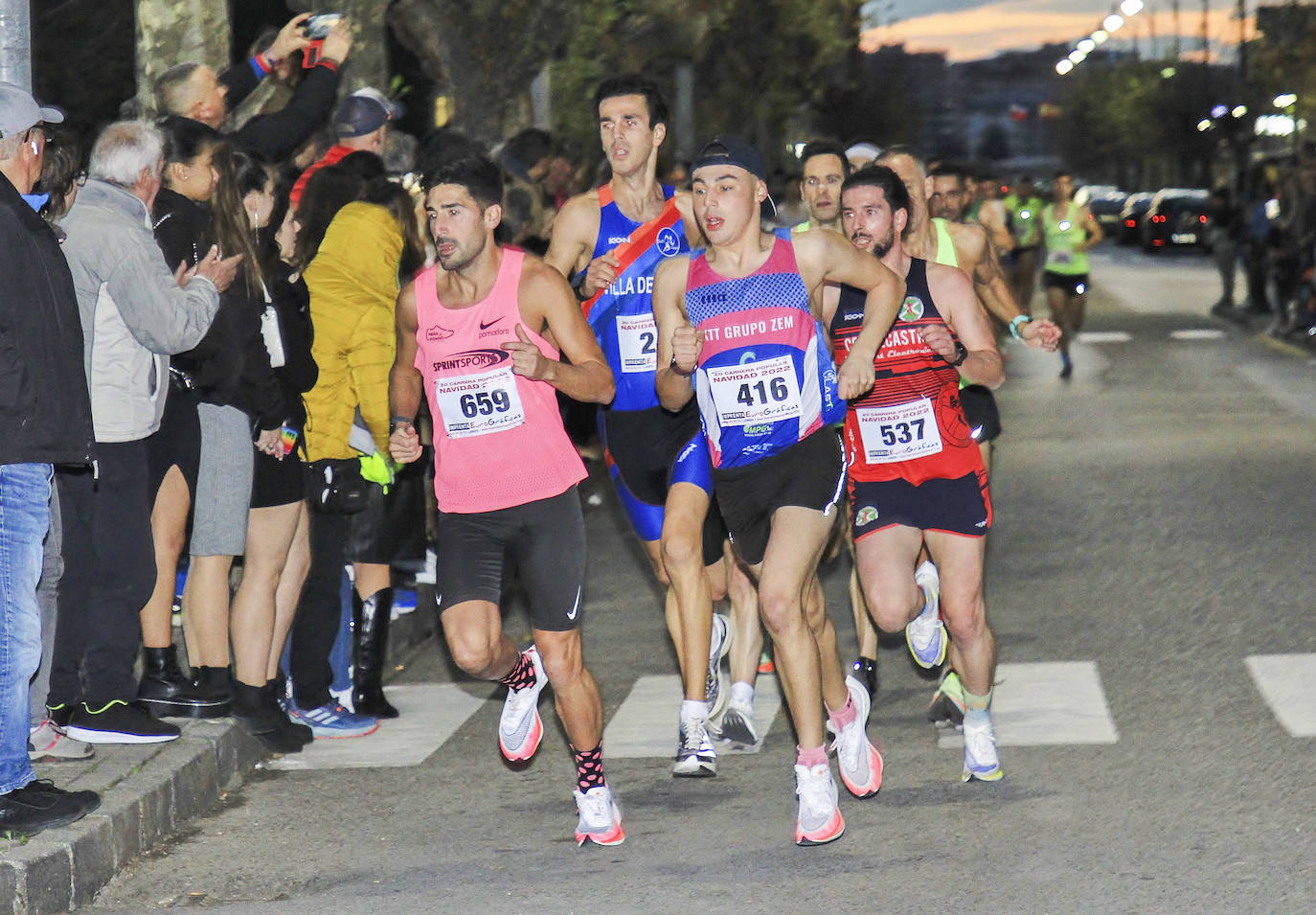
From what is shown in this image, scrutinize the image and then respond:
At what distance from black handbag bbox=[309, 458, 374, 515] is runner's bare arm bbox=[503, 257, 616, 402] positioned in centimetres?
156

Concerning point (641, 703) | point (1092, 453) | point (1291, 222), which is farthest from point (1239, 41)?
point (641, 703)

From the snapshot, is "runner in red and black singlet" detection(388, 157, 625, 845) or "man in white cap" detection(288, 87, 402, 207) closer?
"runner in red and black singlet" detection(388, 157, 625, 845)

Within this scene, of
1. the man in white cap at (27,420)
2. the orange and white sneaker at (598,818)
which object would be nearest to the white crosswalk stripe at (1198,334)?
the orange and white sneaker at (598,818)

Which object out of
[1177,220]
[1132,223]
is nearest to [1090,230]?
[1177,220]

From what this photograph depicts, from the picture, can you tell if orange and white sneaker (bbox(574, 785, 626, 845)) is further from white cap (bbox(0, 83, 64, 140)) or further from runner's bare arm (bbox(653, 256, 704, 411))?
white cap (bbox(0, 83, 64, 140))

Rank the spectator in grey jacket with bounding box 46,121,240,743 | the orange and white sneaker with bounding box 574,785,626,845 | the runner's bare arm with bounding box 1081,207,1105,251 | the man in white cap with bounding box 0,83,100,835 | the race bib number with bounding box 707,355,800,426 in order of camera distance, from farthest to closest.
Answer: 1. the runner's bare arm with bounding box 1081,207,1105,251
2. the spectator in grey jacket with bounding box 46,121,240,743
3. the race bib number with bounding box 707,355,800,426
4. the orange and white sneaker with bounding box 574,785,626,845
5. the man in white cap with bounding box 0,83,100,835

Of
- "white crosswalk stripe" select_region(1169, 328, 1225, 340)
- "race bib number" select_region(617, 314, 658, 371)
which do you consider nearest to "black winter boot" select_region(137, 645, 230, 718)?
"race bib number" select_region(617, 314, 658, 371)

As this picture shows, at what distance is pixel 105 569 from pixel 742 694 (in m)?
2.27

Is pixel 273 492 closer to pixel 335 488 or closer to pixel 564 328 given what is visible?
pixel 335 488

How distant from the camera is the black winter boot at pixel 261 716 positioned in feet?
23.7

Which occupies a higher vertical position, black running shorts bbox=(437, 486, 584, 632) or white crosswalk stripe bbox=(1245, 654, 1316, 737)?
black running shorts bbox=(437, 486, 584, 632)

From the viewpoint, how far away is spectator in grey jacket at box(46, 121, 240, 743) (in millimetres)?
6395

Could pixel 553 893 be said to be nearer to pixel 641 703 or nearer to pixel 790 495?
pixel 790 495

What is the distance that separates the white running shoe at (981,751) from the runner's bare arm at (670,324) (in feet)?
4.62
